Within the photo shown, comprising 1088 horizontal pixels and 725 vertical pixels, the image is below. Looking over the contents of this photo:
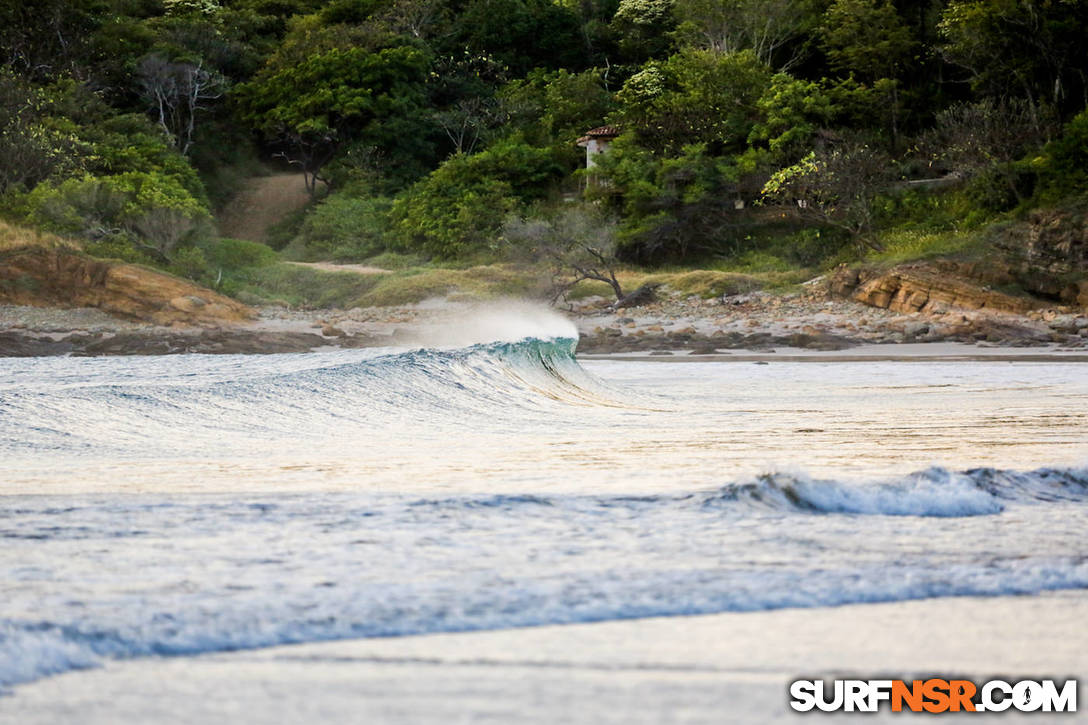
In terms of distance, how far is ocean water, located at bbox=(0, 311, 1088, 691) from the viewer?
152 centimetres

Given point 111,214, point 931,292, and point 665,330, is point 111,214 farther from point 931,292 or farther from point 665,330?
point 931,292

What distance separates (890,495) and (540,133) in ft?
88.7

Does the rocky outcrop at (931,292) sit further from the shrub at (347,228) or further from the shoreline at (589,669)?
the shoreline at (589,669)

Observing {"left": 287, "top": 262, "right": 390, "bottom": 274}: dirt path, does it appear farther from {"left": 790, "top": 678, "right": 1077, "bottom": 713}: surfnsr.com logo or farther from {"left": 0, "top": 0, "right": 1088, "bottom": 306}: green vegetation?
{"left": 790, "top": 678, "right": 1077, "bottom": 713}: surfnsr.com logo

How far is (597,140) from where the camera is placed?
26156 mm

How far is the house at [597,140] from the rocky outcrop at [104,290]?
10994 mm

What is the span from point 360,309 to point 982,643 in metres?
17.8

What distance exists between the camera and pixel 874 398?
20.1 feet

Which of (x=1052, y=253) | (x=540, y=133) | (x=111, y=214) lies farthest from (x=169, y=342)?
(x=540, y=133)

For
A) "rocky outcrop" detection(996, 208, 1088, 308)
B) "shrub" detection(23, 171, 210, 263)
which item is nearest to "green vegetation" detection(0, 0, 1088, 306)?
"shrub" detection(23, 171, 210, 263)

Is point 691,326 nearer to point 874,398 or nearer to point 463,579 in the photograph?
point 874,398

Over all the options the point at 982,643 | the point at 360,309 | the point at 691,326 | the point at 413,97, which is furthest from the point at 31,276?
the point at 982,643

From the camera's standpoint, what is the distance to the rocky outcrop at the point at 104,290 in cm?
1672

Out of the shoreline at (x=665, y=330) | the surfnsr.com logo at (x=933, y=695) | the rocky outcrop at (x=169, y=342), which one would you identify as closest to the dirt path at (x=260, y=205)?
the shoreline at (x=665, y=330)
